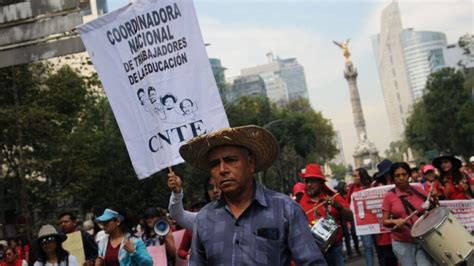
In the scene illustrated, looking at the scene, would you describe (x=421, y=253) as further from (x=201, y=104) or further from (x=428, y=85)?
(x=428, y=85)

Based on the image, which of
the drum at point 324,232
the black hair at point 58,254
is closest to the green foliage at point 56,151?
the black hair at point 58,254

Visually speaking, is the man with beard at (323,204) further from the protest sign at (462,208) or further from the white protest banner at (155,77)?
the white protest banner at (155,77)

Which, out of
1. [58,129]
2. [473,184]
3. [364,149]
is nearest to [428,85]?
[364,149]

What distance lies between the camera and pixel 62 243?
7781 mm

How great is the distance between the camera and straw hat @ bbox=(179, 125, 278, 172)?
3549mm

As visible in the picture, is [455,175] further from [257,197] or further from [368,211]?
[257,197]

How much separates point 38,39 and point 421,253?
571cm

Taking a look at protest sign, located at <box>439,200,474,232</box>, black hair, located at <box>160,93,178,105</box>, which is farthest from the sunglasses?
protest sign, located at <box>439,200,474,232</box>

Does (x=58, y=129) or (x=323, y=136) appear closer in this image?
(x=58, y=129)

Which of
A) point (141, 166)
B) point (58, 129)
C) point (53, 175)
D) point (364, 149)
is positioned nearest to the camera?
point (141, 166)

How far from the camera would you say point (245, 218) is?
344cm

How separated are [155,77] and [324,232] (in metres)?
1.87

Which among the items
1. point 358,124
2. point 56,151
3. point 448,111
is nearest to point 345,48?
point 358,124

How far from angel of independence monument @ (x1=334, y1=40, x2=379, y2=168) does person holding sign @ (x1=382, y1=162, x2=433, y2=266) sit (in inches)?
3749
